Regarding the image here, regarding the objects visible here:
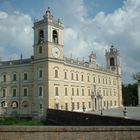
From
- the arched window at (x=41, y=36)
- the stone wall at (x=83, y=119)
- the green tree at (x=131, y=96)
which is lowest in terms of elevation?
the stone wall at (x=83, y=119)

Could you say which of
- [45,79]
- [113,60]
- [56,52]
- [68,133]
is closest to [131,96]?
[113,60]

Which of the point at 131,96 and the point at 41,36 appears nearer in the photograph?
the point at 41,36

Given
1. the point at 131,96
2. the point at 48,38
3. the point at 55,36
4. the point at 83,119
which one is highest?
the point at 55,36

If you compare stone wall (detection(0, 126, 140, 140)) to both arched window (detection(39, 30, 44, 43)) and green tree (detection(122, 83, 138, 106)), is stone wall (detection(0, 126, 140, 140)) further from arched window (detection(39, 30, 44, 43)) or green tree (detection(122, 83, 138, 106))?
green tree (detection(122, 83, 138, 106))

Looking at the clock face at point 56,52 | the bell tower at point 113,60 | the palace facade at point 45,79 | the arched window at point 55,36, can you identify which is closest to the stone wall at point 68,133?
the palace facade at point 45,79

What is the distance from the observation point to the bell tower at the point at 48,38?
50.4 metres

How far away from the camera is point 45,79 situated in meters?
50.0

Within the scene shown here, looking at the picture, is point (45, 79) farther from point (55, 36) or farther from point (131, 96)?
point (131, 96)

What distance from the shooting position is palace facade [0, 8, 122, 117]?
1980 inches

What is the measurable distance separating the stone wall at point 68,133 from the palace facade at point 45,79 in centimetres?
3596

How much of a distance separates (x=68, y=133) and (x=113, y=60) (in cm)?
6982

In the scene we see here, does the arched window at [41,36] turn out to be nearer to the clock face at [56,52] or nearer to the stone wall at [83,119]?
the clock face at [56,52]

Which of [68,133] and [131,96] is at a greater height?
[131,96]

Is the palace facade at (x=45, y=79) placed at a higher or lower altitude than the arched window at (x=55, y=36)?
lower
